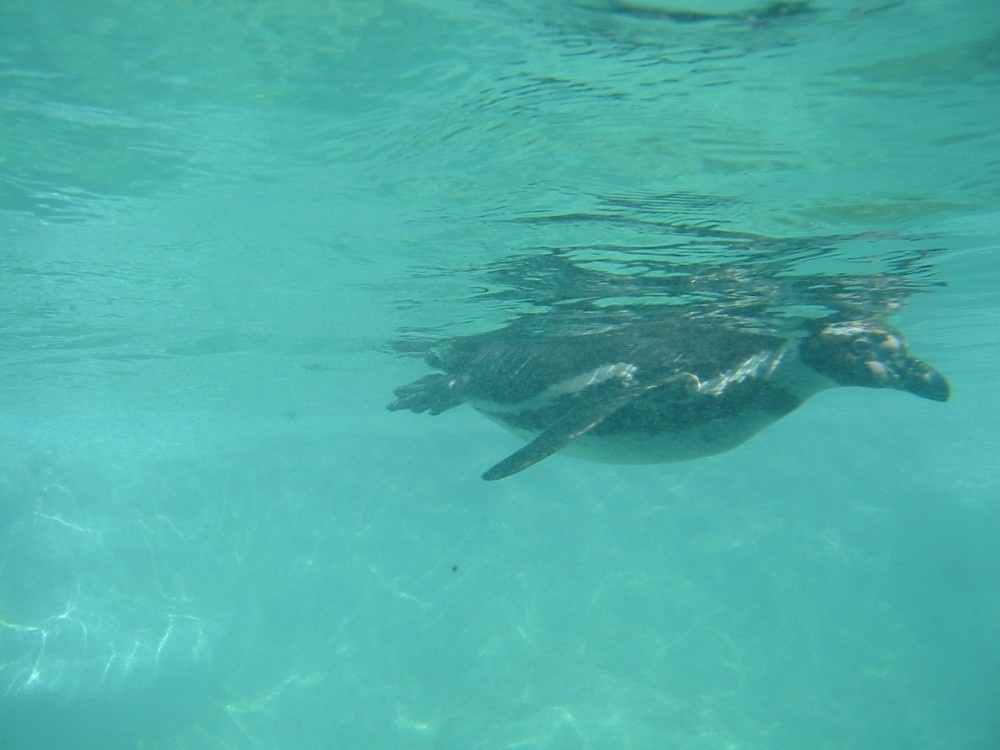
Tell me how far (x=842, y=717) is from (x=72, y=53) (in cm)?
2636

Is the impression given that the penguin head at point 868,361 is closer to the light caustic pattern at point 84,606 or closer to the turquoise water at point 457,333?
the turquoise water at point 457,333

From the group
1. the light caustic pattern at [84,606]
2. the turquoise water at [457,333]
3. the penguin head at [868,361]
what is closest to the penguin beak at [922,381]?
the penguin head at [868,361]

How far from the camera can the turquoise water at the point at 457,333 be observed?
502 centimetres

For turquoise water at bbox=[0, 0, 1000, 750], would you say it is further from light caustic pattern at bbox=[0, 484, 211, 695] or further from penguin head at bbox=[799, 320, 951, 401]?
penguin head at bbox=[799, 320, 951, 401]

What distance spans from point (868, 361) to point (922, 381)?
53 cm

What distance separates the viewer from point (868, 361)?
6715mm

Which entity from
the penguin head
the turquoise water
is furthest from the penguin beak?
the turquoise water

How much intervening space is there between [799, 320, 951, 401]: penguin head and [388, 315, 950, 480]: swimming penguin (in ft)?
0.03

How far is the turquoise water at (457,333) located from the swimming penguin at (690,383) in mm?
1652

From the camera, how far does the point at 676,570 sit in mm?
23500

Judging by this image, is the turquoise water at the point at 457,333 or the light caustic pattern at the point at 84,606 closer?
the turquoise water at the point at 457,333

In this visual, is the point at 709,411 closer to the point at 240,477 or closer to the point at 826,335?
the point at 826,335

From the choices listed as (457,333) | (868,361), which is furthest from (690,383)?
(457,333)

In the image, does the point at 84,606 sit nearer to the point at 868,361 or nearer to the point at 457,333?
the point at 457,333
